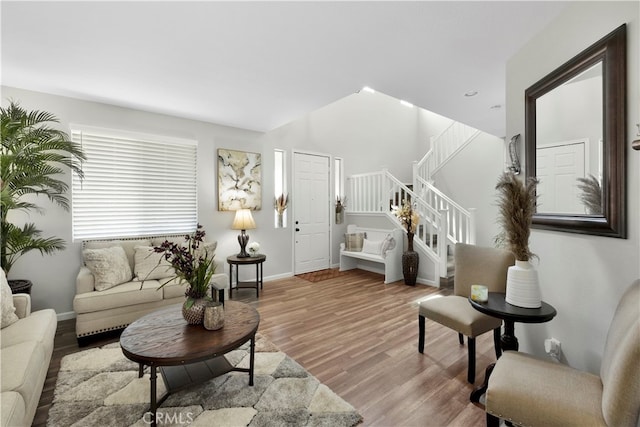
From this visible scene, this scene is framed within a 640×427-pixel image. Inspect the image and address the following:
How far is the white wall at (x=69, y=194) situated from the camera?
3033 millimetres

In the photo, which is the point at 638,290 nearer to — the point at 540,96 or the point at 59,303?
the point at 540,96

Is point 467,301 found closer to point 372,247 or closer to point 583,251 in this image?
point 583,251

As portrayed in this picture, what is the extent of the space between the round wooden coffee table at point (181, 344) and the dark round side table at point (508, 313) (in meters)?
1.50

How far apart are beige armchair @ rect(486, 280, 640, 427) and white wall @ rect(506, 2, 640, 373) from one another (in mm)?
259

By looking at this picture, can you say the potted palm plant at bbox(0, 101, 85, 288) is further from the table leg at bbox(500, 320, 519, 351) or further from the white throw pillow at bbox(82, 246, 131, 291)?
the table leg at bbox(500, 320, 519, 351)

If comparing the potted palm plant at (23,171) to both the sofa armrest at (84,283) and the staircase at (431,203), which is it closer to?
the sofa armrest at (84,283)

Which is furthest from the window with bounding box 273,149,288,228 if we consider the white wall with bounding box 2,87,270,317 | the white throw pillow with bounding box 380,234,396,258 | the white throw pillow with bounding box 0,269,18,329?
the white throw pillow with bounding box 0,269,18,329

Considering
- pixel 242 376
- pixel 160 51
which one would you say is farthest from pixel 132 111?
pixel 242 376

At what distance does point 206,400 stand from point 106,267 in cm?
192

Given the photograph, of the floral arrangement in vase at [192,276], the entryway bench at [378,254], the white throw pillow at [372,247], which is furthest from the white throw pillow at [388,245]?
the floral arrangement in vase at [192,276]

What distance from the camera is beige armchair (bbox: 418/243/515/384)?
2006 millimetres

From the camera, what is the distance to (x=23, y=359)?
1541 millimetres

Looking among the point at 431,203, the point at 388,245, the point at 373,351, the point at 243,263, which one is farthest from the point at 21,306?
the point at 431,203

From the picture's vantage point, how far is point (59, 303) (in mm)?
3158
